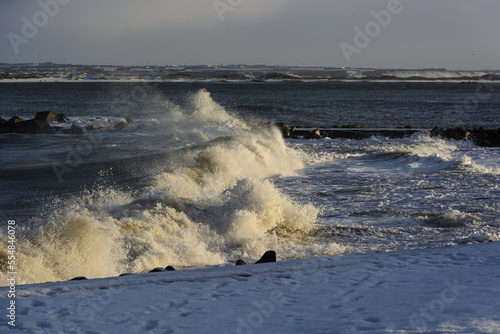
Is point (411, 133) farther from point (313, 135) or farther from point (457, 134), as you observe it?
point (313, 135)

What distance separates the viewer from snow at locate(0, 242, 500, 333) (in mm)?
4539

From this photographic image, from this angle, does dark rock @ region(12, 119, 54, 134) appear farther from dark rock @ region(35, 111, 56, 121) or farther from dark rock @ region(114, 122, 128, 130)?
dark rock @ region(114, 122, 128, 130)

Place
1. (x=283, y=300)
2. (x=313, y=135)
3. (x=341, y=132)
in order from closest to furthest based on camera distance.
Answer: (x=283, y=300) < (x=313, y=135) < (x=341, y=132)

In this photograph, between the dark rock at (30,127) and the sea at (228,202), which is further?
the dark rock at (30,127)

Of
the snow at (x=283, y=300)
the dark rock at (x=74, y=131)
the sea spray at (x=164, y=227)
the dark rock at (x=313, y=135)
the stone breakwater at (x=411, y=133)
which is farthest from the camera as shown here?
the dark rock at (x=74, y=131)

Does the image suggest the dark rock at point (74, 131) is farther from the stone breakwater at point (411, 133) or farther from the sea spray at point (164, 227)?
the sea spray at point (164, 227)

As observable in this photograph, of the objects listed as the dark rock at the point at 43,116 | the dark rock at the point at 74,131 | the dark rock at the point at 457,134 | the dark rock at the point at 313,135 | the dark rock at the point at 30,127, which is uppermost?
the dark rock at the point at 43,116

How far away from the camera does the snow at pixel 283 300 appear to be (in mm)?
4539

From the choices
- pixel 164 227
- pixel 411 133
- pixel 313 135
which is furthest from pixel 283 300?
pixel 411 133

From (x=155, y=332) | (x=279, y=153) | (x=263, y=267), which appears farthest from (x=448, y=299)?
(x=279, y=153)

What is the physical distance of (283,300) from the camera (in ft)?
17.1

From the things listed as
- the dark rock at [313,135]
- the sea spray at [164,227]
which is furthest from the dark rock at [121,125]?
the sea spray at [164,227]

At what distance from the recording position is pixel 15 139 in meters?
25.8

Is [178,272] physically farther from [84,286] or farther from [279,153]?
[279,153]
